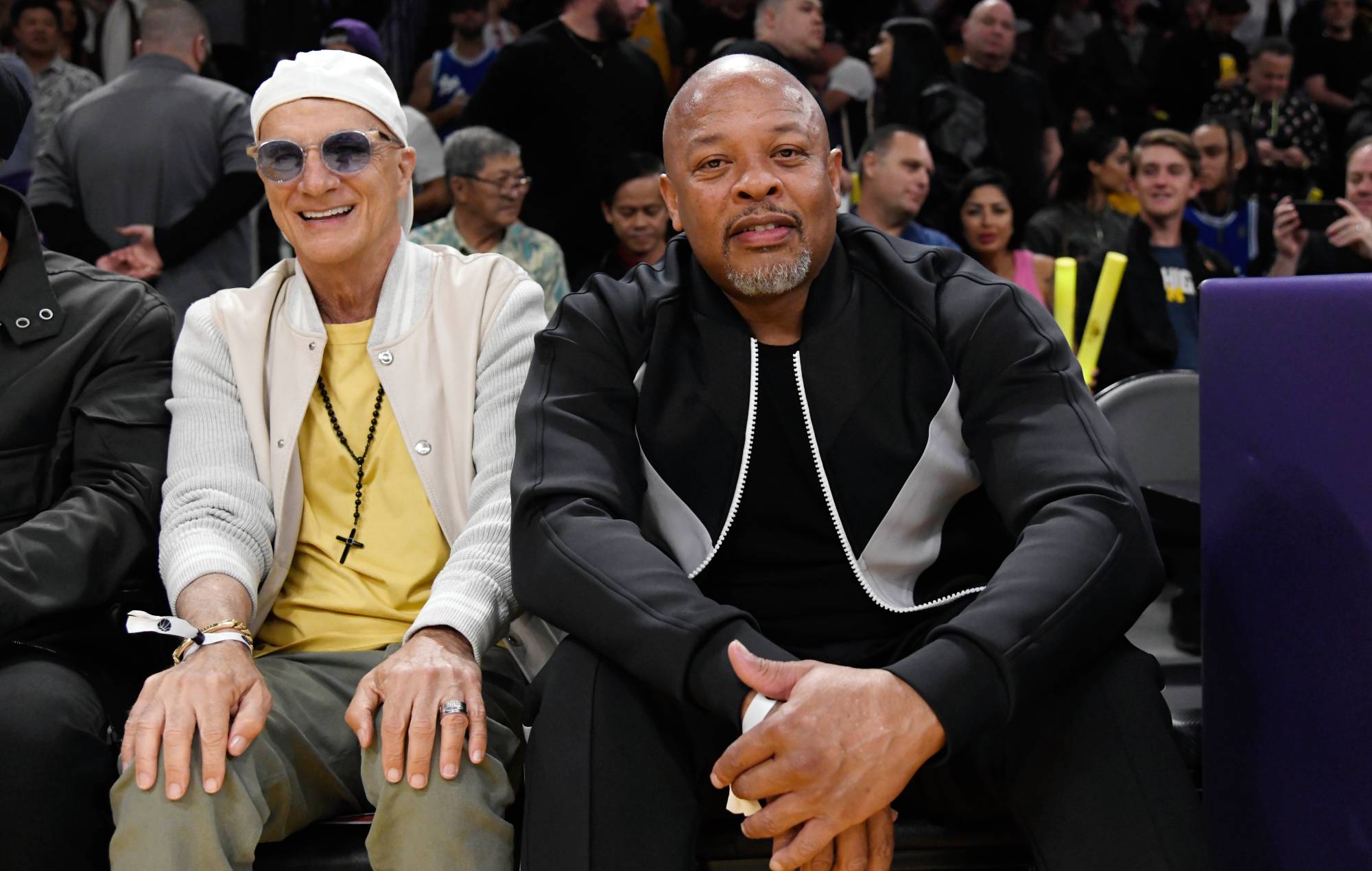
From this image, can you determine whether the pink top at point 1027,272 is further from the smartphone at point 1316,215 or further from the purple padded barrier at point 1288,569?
the purple padded barrier at point 1288,569

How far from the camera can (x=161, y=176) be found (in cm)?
429

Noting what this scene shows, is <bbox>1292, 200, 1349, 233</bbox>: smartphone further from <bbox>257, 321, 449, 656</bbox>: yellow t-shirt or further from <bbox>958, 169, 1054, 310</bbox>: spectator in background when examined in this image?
<bbox>257, 321, 449, 656</bbox>: yellow t-shirt

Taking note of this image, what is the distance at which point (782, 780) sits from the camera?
163 centimetres

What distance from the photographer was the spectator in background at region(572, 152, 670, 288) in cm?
516

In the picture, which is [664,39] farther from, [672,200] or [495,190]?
[672,200]

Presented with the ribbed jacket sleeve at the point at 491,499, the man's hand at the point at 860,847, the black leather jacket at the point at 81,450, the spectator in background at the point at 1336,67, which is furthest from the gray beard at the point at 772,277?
the spectator in background at the point at 1336,67

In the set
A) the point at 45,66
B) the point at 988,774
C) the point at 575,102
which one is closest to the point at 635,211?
the point at 575,102

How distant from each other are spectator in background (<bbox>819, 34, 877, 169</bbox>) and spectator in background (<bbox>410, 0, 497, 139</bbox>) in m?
1.56

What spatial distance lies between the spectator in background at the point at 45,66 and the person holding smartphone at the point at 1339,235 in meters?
4.66

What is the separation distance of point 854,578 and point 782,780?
19.0 inches

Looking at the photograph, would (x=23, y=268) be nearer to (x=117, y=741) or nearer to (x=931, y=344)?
(x=117, y=741)

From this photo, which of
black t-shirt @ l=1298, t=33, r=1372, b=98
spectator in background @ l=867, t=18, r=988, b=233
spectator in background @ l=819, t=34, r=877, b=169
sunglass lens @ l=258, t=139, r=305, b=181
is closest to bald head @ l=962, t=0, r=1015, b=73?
spectator in background @ l=867, t=18, r=988, b=233

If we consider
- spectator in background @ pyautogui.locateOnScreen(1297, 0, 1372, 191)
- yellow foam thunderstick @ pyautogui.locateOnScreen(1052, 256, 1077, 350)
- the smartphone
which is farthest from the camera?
spectator in background @ pyautogui.locateOnScreen(1297, 0, 1372, 191)

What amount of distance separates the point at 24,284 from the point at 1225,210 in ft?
19.9
